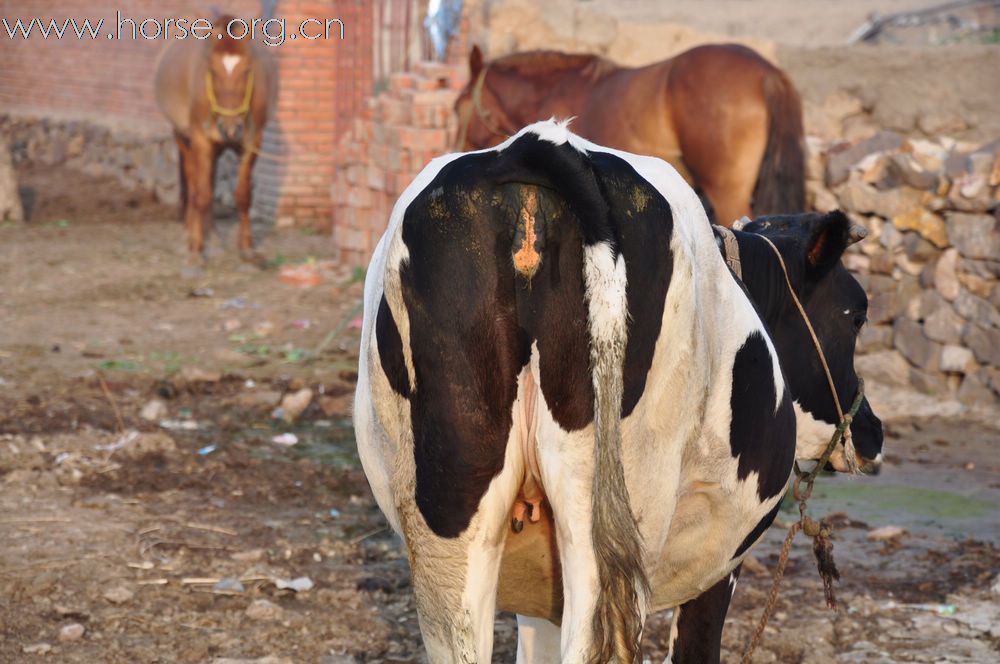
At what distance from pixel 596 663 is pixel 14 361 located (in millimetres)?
6707

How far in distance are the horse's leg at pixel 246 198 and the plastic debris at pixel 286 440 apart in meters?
5.49

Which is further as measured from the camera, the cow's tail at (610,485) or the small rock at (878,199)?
the small rock at (878,199)

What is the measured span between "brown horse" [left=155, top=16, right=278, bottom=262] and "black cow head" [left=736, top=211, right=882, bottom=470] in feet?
29.8

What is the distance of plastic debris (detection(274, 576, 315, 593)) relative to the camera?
4.70 m

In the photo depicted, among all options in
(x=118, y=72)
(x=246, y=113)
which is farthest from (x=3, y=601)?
(x=118, y=72)

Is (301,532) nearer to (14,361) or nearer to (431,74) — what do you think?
(14,361)

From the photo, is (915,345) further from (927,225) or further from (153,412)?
(153,412)

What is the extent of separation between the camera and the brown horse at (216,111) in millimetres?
12000

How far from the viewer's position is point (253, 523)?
5.42 meters

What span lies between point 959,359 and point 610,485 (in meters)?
5.81

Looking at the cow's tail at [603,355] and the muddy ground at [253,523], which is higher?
the cow's tail at [603,355]

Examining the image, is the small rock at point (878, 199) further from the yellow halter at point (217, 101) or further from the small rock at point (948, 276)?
the yellow halter at point (217, 101)

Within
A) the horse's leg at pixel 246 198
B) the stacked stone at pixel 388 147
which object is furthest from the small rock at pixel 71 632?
the horse's leg at pixel 246 198

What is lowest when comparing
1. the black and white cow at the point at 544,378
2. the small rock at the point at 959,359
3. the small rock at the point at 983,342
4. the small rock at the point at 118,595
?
the small rock at the point at 118,595
